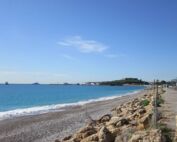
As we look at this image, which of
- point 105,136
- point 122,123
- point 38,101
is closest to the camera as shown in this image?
point 105,136

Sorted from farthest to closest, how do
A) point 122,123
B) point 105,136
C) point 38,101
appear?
point 38,101, point 122,123, point 105,136

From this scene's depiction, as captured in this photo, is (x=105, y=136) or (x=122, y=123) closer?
(x=105, y=136)

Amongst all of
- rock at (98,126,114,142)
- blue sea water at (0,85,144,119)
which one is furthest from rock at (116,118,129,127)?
blue sea water at (0,85,144,119)

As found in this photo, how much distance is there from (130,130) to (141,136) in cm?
209

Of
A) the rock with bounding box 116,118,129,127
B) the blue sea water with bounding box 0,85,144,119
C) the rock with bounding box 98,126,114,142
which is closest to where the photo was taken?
the rock with bounding box 98,126,114,142

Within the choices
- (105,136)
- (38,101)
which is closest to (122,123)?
(105,136)

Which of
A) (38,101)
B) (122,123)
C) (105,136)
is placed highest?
(122,123)

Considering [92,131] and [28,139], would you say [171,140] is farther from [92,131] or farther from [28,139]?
[28,139]

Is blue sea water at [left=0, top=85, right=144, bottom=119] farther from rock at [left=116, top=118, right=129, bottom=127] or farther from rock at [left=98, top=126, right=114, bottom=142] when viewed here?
rock at [left=98, top=126, right=114, bottom=142]

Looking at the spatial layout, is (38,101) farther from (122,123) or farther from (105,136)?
(105,136)

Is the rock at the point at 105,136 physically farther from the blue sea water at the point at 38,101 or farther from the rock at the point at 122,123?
the blue sea water at the point at 38,101

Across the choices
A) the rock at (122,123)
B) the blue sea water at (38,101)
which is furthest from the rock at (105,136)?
the blue sea water at (38,101)

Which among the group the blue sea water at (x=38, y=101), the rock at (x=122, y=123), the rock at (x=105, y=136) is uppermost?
the rock at (x=122, y=123)

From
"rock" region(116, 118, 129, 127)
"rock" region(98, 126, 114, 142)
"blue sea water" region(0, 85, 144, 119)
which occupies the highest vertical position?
"rock" region(116, 118, 129, 127)
